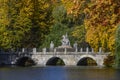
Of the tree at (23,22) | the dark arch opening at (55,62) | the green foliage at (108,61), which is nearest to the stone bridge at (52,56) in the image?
the dark arch opening at (55,62)

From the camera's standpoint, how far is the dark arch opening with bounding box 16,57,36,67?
61250 mm

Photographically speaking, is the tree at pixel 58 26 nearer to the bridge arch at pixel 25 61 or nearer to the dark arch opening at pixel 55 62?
the dark arch opening at pixel 55 62

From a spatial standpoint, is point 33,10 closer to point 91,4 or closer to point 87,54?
point 87,54

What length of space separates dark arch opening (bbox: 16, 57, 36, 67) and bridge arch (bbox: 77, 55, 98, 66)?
223 inches

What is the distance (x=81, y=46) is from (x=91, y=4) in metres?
47.4

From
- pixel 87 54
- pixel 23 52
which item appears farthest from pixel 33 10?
pixel 87 54

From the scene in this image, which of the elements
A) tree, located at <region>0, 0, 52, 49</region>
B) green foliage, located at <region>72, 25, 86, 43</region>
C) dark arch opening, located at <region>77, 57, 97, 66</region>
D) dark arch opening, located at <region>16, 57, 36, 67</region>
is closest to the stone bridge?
dark arch opening, located at <region>16, 57, 36, 67</region>

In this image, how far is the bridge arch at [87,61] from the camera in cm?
5721

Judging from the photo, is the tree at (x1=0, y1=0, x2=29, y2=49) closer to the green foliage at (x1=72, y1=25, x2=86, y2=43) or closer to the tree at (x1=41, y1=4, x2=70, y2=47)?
the tree at (x1=41, y1=4, x2=70, y2=47)

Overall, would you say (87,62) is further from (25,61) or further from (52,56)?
(25,61)

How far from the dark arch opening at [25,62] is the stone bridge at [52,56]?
0.22 m

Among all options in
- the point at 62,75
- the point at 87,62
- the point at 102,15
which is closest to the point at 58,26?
the point at 87,62

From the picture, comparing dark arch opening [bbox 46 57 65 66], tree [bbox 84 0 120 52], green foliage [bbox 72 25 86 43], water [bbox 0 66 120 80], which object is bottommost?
water [bbox 0 66 120 80]

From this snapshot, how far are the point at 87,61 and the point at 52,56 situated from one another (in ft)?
15.5
